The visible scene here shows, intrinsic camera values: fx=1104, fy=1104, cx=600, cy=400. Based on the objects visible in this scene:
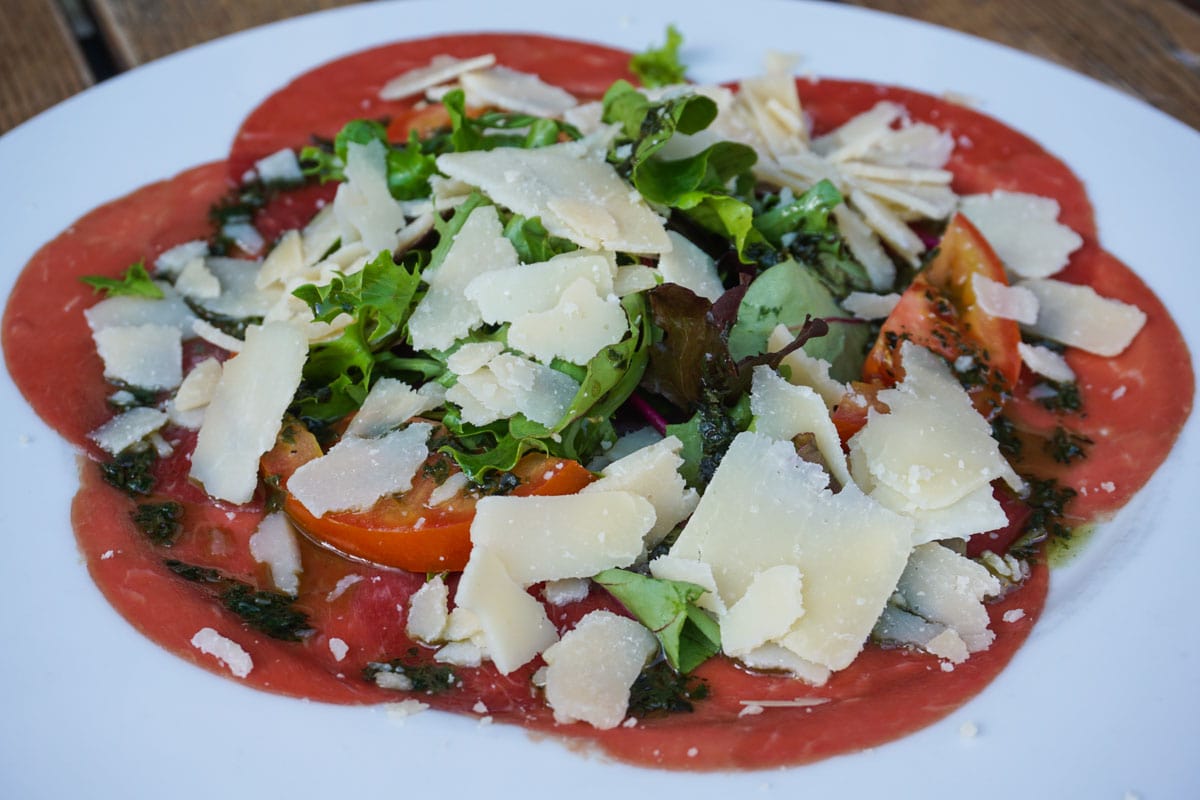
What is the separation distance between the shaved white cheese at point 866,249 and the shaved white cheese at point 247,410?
120 centimetres

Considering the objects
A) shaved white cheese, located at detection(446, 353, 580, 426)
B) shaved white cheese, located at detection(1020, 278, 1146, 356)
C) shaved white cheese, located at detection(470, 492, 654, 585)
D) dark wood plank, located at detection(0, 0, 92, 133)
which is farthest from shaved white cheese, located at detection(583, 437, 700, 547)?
dark wood plank, located at detection(0, 0, 92, 133)

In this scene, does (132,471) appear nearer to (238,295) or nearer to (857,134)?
(238,295)

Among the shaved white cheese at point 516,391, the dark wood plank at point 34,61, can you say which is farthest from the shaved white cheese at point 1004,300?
the dark wood plank at point 34,61

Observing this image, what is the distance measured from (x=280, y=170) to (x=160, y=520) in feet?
3.43

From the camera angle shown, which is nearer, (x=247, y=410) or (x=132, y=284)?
(x=247, y=410)

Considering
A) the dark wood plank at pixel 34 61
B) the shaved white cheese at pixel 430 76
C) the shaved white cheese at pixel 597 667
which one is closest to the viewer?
the shaved white cheese at pixel 597 667

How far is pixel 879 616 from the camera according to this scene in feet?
5.93

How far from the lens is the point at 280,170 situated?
270 cm

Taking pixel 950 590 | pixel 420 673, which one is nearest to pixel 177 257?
pixel 420 673

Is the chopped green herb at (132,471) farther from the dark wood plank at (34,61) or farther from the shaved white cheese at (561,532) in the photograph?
the dark wood plank at (34,61)

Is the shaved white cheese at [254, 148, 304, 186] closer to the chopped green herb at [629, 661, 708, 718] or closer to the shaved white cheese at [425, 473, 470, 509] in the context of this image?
the shaved white cheese at [425, 473, 470, 509]

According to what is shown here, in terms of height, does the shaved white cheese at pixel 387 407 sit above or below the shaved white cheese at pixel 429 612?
above

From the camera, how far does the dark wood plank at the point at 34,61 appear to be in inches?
120

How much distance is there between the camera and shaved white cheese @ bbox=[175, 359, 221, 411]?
2.16 m
